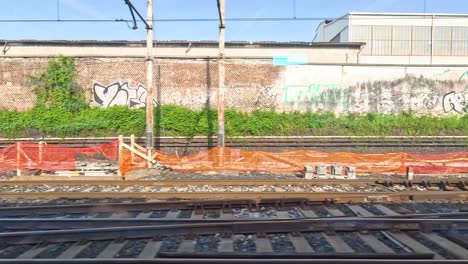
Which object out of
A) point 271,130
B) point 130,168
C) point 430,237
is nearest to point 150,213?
point 430,237

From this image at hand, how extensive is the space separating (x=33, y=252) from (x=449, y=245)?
5.74 m

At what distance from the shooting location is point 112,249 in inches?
201

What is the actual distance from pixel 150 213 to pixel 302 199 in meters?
3.13

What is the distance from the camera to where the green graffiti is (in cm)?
2111

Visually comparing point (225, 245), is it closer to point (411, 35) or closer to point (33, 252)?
point (33, 252)

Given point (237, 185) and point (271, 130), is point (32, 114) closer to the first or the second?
point (271, 130)

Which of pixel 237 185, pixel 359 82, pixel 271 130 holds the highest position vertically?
pixel 359 82

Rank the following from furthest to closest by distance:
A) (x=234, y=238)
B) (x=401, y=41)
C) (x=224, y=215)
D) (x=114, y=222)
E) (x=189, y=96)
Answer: (x=401, y=41) → (x=189, y=96) → (x=224, y=215) → (x=114, y=222) → (x=234, y=238)

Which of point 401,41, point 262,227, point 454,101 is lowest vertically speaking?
point 262,227

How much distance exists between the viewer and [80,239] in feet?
18.1

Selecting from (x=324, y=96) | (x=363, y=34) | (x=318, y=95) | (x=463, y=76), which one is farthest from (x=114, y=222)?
(x=363, y=34)

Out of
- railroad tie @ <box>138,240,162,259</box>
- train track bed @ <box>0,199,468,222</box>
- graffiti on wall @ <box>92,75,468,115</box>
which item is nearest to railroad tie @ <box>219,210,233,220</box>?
train track bed @ <box>0,199,468,222</box>

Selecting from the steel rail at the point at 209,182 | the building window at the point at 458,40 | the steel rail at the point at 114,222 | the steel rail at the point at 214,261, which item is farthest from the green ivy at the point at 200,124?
the building window at the point at 458,40

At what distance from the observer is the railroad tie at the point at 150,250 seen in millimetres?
4830
